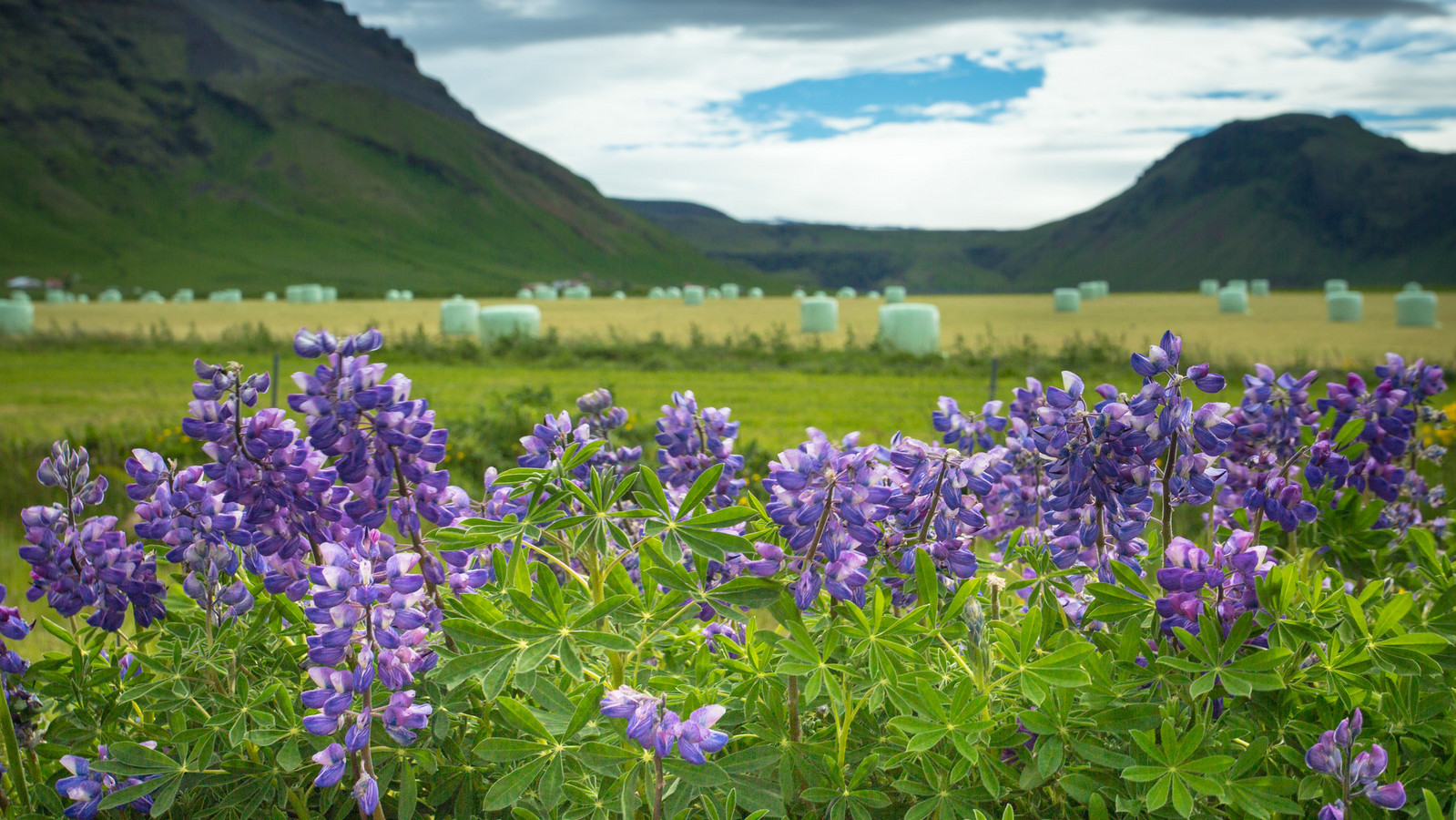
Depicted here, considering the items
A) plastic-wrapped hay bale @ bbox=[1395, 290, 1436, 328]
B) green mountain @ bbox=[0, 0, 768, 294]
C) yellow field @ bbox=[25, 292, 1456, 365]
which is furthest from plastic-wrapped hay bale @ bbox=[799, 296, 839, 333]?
→ green mountain @ bbox=[0, 0, 768, 294]

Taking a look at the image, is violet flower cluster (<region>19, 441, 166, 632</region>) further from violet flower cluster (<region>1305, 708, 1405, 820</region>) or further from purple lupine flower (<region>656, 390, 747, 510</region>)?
violet flower cluster (<region>1305, 708, 1405, 820</region>)

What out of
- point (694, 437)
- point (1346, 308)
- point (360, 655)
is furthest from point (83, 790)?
point (1346, 308)

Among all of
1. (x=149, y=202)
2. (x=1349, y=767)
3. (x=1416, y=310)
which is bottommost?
(x=1416, y=310)

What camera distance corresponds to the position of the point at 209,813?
69.2 inches

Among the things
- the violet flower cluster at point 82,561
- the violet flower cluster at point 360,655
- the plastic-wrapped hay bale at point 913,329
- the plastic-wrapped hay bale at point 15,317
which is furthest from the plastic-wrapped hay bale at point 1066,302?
the violet flower cluster at point 360,655

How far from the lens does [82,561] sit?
6.91 ft

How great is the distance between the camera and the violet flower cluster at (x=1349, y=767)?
61.7 inches

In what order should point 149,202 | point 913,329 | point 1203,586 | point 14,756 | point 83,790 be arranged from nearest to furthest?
point 1203,586 → point 83,790 → point 14,756 → point 913,329 → point 149,202

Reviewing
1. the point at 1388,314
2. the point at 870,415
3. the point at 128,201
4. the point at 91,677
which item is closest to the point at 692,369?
the point at 870,415

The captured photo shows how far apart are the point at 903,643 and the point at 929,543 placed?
386mm

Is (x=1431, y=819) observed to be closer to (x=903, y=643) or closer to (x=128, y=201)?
(x=903, y=643)

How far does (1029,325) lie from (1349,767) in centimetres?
3269

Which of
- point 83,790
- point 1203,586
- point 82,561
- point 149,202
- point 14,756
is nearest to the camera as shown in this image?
point 1203,586

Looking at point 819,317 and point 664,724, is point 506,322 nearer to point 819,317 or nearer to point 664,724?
point 819,317
